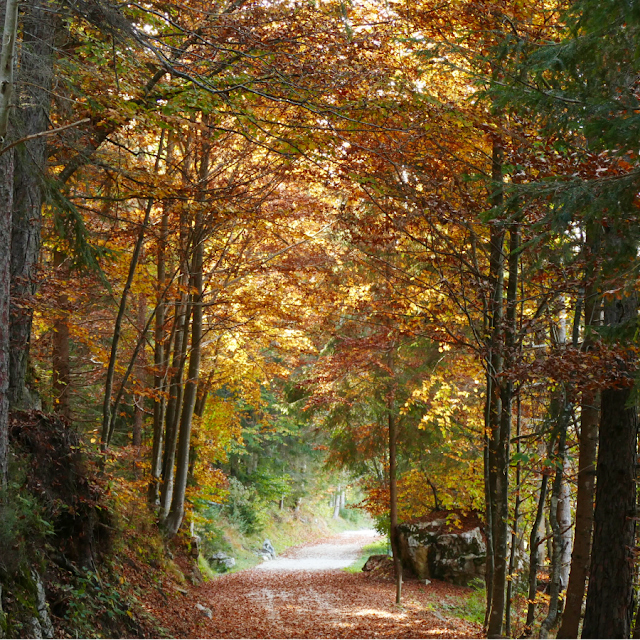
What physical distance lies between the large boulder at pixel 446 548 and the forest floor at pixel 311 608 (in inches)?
18.3

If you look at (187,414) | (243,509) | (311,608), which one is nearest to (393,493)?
(311,608)

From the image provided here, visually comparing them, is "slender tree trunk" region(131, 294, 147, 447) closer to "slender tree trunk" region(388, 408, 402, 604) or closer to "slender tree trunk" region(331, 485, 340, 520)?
"slender tree trunk" region(388, 408, 402, 604)

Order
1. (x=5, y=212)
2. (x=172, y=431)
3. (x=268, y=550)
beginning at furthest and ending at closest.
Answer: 1. (x=268, y=550)
2. (x=172, y=431)
3. (x=5, y=212)

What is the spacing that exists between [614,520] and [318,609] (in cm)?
759

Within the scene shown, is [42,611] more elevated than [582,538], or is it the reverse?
[582,538]

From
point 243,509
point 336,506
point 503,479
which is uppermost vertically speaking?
point 503,479

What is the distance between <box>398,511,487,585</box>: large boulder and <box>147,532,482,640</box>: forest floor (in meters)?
0.46

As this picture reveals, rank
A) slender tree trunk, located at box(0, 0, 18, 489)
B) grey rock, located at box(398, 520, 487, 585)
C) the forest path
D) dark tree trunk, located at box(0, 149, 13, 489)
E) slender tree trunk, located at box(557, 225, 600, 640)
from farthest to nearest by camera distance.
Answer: grey rock, located at box(398, 520, 487, 585) < the forest path < slender tree trunk, located at box(557, 225, 600, 640) < dark tree trunk, located at box(0, 149, 13, 489) < slender tree trunk, located at box(0, 0, 18, 489)

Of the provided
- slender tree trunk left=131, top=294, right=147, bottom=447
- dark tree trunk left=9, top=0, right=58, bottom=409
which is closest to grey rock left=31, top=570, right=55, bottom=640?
dark tree trunk left=9, top=0, right=58, bottom=409

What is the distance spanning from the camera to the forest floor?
9.14 m

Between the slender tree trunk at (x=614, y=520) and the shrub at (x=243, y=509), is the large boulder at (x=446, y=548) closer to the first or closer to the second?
the slender tree trunk at (x=614, y=520)

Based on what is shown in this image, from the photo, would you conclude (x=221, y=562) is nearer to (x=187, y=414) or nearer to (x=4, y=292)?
(x=187, y=414)

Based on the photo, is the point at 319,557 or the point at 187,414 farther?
the point at 319,557

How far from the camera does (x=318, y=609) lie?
1195 cm
